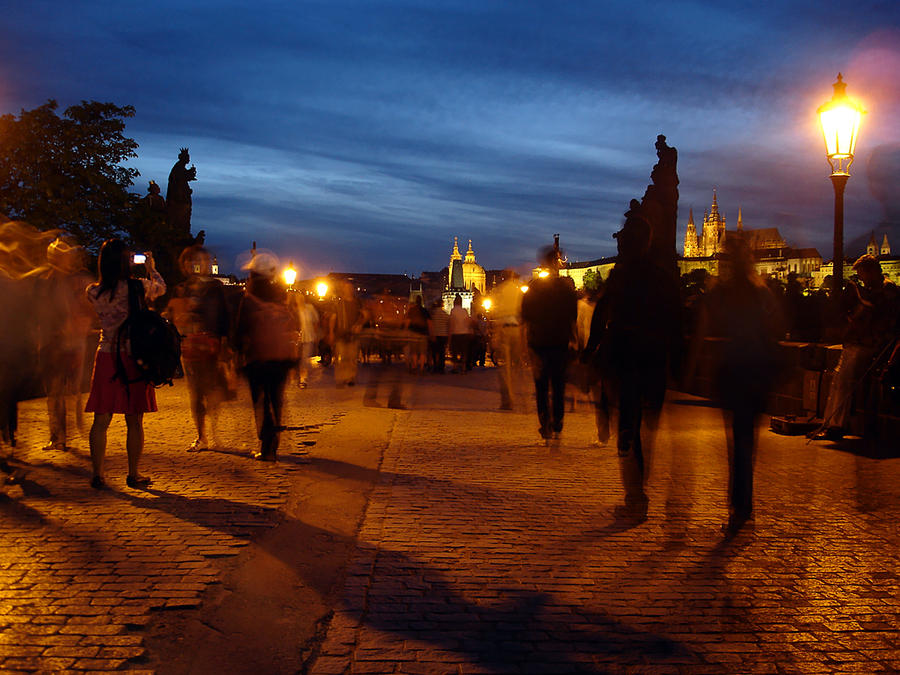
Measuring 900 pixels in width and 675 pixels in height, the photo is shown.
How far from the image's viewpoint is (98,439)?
6.04m

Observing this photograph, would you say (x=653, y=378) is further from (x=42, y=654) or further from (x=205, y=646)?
(x=42, y=654)

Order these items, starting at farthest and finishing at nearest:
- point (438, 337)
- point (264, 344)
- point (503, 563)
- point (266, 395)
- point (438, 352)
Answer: point (438, 352), point (438, 337), point (266, 395), point (264, 344), point (503, 563)

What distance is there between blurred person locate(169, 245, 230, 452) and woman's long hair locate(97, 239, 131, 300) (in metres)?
1.50

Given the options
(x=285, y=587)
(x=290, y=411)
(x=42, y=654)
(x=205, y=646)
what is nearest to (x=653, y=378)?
(x=285, y=587)

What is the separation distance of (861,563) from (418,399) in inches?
363

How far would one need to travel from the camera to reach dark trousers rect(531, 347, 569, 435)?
832cm

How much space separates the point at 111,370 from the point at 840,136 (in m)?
8.76

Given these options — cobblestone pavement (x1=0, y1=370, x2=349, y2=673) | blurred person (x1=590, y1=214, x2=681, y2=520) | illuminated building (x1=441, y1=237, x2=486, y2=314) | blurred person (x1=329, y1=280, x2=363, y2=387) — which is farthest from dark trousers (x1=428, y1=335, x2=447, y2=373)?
illuminated building (x1=441, y1=237, x2=486, y2=314)

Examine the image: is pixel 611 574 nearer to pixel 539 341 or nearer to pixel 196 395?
pixel 539 341

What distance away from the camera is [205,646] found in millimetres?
3357

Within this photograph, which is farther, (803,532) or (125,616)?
(803,532)

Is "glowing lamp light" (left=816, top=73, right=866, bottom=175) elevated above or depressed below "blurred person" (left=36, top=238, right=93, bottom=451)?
above

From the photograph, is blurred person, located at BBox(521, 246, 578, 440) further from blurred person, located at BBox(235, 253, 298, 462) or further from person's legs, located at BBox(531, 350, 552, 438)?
blurred person, located at BBox(235, 253, 298, 462)

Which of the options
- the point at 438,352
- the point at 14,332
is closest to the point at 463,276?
the point at 438,352
